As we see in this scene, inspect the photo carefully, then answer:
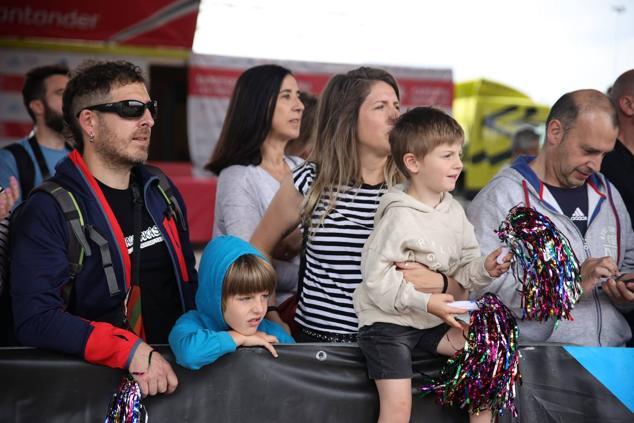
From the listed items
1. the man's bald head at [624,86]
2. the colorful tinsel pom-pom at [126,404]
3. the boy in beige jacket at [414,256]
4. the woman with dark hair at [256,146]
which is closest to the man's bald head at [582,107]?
the man's bald head at [624,86]

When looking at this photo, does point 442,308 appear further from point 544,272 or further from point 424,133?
point 424,133

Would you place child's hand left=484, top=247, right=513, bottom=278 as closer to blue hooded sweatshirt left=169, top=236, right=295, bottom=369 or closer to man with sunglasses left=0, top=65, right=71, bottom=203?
blue hooded sweatshirt left=169, top=236, right=295, bottom=369

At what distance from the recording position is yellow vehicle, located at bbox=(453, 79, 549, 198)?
1716 cm

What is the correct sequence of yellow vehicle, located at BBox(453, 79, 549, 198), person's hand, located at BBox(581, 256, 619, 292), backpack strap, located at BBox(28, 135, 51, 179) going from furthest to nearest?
1. yellow vehicle, located at BBox(453, 79, 549, 198)
2. backpack strap, located at BBox(28, 135, 51, 179)
3. person's hand, located at BBox(581, 256, 619, 292)

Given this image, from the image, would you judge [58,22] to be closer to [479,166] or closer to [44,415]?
[44,415]

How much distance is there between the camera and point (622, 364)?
9.16 ft

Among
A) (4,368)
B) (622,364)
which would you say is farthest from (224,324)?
(622,364)

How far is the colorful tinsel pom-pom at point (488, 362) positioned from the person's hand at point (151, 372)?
3.22 ft

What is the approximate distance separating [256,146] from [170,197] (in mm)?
912

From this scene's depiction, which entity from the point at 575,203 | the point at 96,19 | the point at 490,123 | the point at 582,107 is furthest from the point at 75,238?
the point at 490,123

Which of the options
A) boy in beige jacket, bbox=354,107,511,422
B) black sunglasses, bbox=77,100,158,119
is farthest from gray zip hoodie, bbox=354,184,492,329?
black sunglasses, bbox=77,100,158,119

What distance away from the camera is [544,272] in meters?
2.44

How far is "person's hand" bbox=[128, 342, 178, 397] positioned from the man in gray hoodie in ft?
4.44

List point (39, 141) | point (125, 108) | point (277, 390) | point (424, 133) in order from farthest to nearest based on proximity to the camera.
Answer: point (39, 141) < point (125, 108) < point (277, 390) < point (424, 133)
